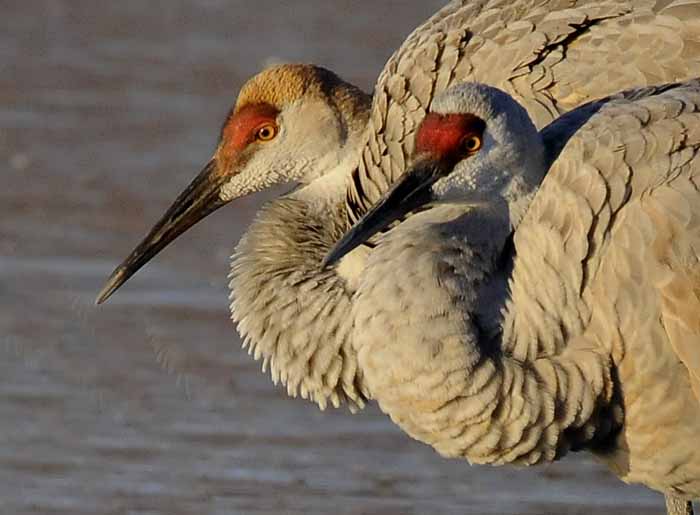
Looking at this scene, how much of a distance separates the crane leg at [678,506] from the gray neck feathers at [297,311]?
3.44 feet

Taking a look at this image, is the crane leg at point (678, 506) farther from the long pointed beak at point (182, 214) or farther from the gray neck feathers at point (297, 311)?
the long pointed beak at point (182, 214)

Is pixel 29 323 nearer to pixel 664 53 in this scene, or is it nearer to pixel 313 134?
pixel 313 134

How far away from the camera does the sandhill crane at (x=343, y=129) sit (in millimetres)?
6902

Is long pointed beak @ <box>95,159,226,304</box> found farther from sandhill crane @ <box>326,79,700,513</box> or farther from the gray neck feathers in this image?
sandhill crane @ <box>326,79,700,513</box>

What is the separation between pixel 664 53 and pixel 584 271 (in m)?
1.08

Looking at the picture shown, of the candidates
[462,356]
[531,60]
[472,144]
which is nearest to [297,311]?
[462,356]

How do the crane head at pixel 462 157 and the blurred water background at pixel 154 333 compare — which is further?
the blurred water background at pixel 154 333

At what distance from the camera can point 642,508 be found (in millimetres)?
7773

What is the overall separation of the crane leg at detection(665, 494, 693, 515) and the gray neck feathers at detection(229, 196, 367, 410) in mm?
1050

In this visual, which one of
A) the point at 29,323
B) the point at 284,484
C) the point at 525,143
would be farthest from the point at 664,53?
the point at 29,323

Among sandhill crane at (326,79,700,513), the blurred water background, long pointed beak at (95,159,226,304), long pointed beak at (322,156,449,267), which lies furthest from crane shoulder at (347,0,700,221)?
the blurred water background

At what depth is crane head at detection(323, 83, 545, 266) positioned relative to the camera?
20.2 feet

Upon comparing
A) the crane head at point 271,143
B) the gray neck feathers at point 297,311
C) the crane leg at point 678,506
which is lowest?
the crane leg at point 678,506

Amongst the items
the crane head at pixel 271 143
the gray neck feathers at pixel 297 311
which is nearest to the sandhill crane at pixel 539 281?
the gray neck feathers at pixel 297 311
